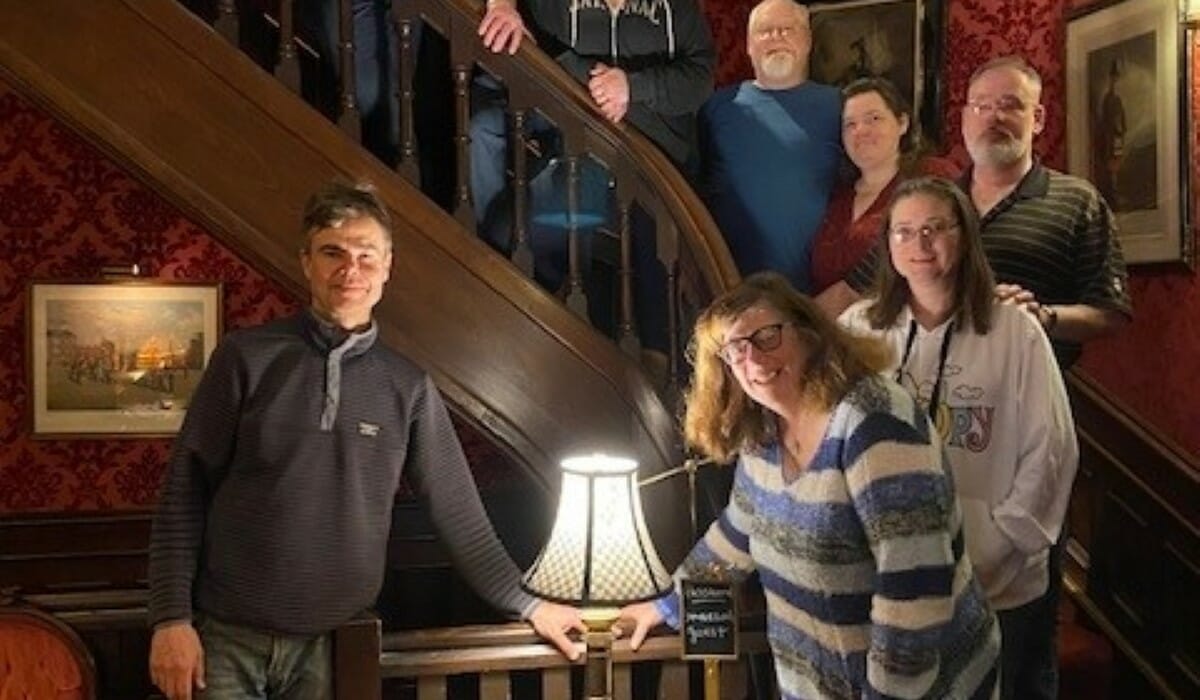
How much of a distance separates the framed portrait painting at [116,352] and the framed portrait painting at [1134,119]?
11.0 ft

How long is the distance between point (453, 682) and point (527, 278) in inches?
36.6

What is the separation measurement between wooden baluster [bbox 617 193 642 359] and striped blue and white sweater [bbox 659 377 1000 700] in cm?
96

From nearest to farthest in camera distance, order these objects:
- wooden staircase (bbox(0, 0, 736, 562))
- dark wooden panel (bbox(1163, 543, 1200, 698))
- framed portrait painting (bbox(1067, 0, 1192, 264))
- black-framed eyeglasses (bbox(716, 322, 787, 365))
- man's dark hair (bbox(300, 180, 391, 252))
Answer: black-framed eyeglasses (bbox(716, 322, 787, 365)) < man's dark hair (bbox(300, 180, 391, 252)) < wooden staircase (bbox(0, 0, 736, 562)) < dark wooden panel (bbox(1163, 543, 1200, 698)) < framed portrait painting (bbox(1067, 0, 1192, 264))

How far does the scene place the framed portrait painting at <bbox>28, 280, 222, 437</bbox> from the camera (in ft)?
16.0

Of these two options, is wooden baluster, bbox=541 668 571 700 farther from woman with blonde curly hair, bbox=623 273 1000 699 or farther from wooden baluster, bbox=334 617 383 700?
woman with blonde curly hair, bbox=623 273 1000 699

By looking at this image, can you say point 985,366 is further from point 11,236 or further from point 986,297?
point 11,236

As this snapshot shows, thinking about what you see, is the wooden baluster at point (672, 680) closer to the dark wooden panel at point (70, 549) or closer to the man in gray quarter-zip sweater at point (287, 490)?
the man in gray quarter-zip sweater at point (287, 490)

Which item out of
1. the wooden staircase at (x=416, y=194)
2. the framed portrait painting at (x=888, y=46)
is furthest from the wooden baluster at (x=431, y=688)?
the framed portrait painting at (x=888, y=46)

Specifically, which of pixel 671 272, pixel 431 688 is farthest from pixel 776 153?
pixel 431 688


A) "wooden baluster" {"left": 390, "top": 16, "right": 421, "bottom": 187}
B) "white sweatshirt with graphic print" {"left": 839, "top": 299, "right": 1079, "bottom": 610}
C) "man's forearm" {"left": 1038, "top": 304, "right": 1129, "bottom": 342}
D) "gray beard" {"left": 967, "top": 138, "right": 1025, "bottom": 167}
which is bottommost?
"white sweatshirt with graphic print" {"left": 839, "top": 299, "right": 1079, "bottom": 610}

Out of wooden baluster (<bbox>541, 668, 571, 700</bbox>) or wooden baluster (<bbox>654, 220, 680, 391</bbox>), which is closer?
wooden baluster (<bbox>541, 668, 571, 700</bbox>)

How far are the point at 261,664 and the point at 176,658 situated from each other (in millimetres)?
153

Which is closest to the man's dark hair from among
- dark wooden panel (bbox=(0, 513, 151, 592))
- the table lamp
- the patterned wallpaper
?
the table lamp

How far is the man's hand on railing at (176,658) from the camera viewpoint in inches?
84.5
